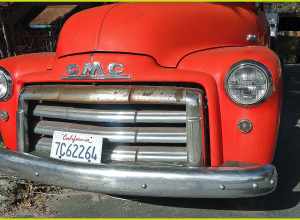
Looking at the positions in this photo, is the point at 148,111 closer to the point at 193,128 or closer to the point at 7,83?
the point at 193,128

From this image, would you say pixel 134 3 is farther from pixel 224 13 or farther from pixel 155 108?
pixel 155 108

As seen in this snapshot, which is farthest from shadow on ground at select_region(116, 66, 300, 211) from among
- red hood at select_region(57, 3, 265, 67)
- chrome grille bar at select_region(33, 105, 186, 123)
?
red hood at select_region(57, 3, 265, 67)

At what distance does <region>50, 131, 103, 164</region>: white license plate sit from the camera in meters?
2.97

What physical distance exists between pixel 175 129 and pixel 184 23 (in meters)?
0.83

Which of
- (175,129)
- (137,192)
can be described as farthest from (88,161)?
(175,129)

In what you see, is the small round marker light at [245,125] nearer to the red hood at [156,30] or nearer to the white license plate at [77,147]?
the red hood at [156,30]

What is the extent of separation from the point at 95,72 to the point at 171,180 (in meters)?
0.84

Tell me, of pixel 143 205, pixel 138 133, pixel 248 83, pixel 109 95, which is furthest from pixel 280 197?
pixel 109 95

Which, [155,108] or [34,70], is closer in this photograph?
[155,108]

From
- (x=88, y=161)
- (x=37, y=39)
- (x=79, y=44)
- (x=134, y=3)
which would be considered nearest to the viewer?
(x=88, y=161)

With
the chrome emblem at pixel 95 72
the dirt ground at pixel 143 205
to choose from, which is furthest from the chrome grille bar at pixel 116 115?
the dirt ground at pixel 143 205

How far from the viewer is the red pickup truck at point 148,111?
2.77 metres

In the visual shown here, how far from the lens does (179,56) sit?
10.2 feet

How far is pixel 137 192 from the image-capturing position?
2775 mm
